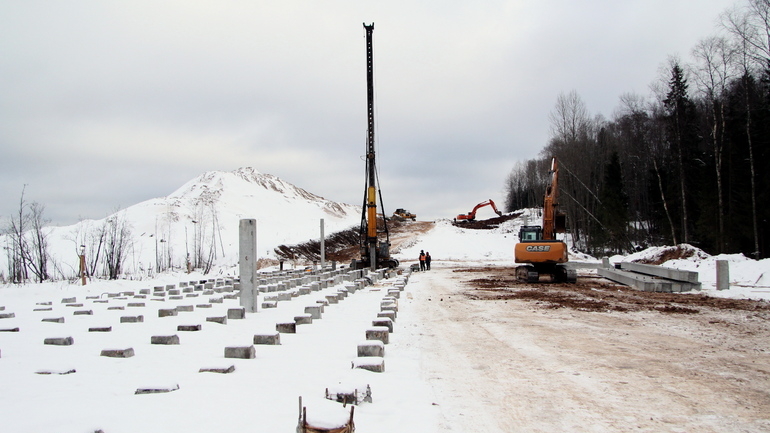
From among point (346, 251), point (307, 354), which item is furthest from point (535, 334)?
point (346, 251)

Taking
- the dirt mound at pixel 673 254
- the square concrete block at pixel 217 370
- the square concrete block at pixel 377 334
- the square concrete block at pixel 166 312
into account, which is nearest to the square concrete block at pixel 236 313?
the square concrete block at pixel 166 312

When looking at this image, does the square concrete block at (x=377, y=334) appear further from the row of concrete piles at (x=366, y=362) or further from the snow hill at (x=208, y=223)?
the snow hill at (x=208, y=223)

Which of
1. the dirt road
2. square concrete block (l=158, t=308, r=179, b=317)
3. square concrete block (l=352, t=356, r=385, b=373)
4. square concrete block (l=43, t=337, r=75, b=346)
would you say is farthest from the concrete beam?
square concrete block (l=43, t=337, r=75, b=346)

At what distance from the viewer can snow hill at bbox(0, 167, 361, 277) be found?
118 ft

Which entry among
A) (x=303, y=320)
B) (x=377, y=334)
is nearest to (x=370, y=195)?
(x=303, y=320)

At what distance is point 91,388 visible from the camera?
14.7 ft

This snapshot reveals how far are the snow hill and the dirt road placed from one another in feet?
69.6

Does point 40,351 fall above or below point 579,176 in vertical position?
below

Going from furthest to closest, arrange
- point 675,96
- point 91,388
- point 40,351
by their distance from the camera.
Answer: point 675,96, point 40,351, point 91,388

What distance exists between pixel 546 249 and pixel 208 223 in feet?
141

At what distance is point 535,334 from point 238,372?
5.04m

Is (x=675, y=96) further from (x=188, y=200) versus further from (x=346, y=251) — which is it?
(x=188, y=200)

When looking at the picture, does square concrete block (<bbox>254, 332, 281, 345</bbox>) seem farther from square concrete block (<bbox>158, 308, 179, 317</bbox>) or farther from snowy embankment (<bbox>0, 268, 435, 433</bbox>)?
square concrete block (<bbox>158, 308, 179, 317</bbox>)

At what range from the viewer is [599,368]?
6.00 meters
